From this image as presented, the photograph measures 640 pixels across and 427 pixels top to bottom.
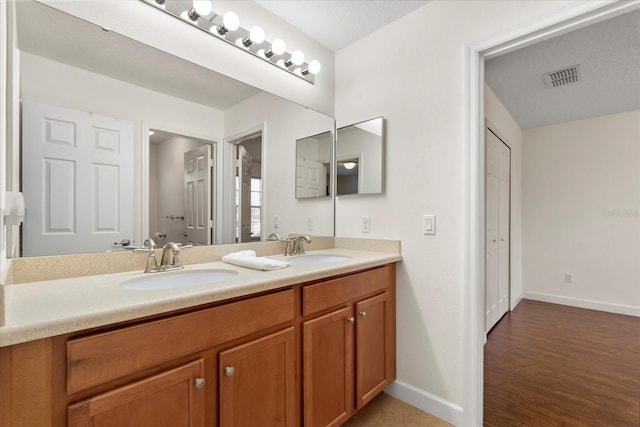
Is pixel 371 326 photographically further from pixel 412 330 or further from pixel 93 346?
pixel 93 346

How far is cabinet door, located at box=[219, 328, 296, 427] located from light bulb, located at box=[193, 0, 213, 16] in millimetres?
1503

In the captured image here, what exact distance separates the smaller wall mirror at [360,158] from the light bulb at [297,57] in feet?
1.73

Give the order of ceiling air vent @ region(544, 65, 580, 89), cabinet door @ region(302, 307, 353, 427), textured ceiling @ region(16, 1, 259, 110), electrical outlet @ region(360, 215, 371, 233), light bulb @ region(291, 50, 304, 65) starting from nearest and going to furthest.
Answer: textured ceiling @ region(16, 1, 259, 110)
cabinet door @ region(302, 307, 353, 427)
light bulb @ region(291, 50, 304, 65)
electrical outlet @ region(360, 215, 371, 233)
ceiling air vent @ region(544, 65, 580, 89)

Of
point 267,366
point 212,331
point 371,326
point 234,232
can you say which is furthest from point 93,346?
point 371,326

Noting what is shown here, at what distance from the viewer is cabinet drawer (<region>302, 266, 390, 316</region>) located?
1.23 meters

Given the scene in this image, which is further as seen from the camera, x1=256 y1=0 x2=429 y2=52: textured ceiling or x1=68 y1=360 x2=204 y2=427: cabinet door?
x1=256 y1=0 x2=429 y2=52: textured ceiling

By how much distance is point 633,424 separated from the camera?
1513mm

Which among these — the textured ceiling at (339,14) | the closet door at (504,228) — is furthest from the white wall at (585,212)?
the textured ceiling at (339,14)

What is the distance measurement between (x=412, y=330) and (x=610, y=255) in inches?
125

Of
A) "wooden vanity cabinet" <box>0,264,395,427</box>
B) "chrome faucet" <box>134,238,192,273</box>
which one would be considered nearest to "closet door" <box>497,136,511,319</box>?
"wooden vanity cabinet" <box>0,264,395,427</box>

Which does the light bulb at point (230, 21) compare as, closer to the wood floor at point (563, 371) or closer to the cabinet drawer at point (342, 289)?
the cabinet drawer at point (342, 289)

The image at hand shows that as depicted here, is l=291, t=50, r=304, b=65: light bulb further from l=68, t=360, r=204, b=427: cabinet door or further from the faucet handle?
l=68, t=360, r=204, b=427: cabinet door

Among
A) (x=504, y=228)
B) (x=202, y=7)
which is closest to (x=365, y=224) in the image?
(x=202, y=7)

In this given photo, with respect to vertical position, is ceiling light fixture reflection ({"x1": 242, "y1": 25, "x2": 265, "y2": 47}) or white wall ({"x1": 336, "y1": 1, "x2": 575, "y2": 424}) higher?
ceiling light fixture reflection ({"x1": 242, "y1": 25, "x2": 265, "y2": 47})
